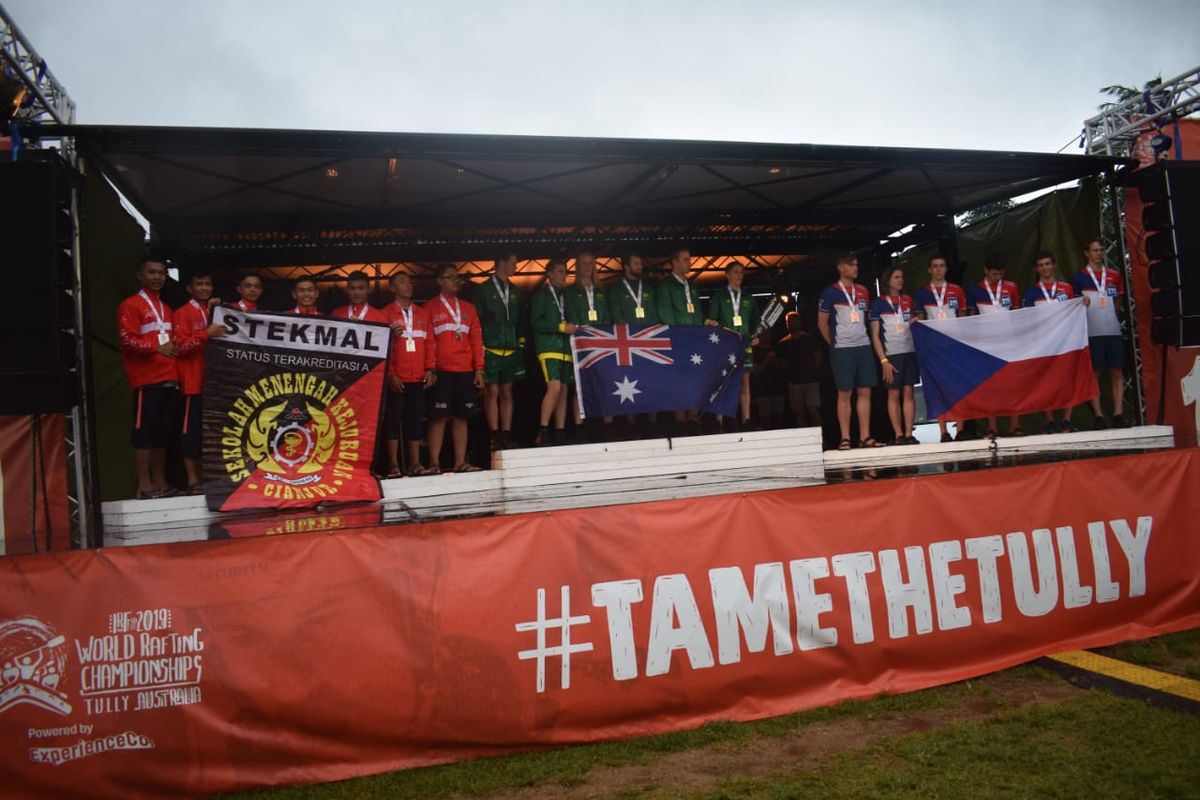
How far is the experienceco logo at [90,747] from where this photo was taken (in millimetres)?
3385

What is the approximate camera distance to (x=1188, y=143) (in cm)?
859

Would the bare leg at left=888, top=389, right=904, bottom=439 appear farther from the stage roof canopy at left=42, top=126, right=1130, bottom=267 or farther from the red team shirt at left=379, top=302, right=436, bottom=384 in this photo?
the red team shirt at left=379, top=302, right=436, bottom=384

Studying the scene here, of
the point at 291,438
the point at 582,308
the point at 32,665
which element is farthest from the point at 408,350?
the point at 32,665

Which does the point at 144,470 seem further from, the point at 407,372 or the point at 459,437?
the point at 459,437

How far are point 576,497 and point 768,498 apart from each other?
1.16m

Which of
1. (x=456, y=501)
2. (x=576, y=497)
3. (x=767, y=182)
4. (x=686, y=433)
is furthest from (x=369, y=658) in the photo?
(x=767, y=182)

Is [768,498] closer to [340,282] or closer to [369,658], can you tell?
[369,658]

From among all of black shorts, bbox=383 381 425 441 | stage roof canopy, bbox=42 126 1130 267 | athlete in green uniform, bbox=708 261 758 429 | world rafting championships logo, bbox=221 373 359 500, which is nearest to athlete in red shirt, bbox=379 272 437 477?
black shorts, bbox=383 381 425 441

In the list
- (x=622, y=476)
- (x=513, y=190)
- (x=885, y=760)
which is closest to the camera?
(x=885, y=760)

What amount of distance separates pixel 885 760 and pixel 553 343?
4473 millimetres

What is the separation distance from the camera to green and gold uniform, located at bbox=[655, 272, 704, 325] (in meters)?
7.46

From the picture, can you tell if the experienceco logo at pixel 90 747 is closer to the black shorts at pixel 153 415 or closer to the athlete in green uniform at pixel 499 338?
the black shorts at pixel 153 415

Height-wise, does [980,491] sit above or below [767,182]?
below

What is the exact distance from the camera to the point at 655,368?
712 cm
